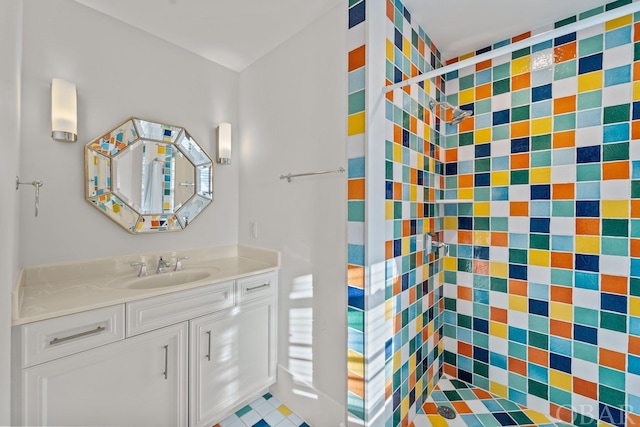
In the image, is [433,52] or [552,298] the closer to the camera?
[552,298]

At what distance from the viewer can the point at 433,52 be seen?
1813 millimetres

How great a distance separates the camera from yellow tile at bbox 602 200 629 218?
4.54ft

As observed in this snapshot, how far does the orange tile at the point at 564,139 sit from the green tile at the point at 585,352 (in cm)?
108

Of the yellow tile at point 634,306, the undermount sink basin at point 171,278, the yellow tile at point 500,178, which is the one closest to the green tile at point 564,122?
the yellow tile at point 500,178

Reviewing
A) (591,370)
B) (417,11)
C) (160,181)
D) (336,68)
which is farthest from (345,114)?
(591,370)

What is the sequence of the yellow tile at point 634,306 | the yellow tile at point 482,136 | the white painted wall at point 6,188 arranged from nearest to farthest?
the white painted wall at point 6,188 → the yellow tile at point 634,306 → the yellow tile at point 482,136

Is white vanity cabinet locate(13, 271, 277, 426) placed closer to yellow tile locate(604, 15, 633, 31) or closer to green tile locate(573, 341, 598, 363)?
green tile locate(573, 341, 598, 363)

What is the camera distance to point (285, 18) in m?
1.66

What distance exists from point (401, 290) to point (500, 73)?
147 cm

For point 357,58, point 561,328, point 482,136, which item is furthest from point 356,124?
point 561,328

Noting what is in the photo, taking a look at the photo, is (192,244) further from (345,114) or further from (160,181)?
(345,114)

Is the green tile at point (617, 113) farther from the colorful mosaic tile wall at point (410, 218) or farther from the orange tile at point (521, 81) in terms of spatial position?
the colorful mosaic tile wall at point (410, 218)

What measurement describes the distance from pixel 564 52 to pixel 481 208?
3.10 ft

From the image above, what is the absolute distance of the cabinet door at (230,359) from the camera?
151 centimetres
